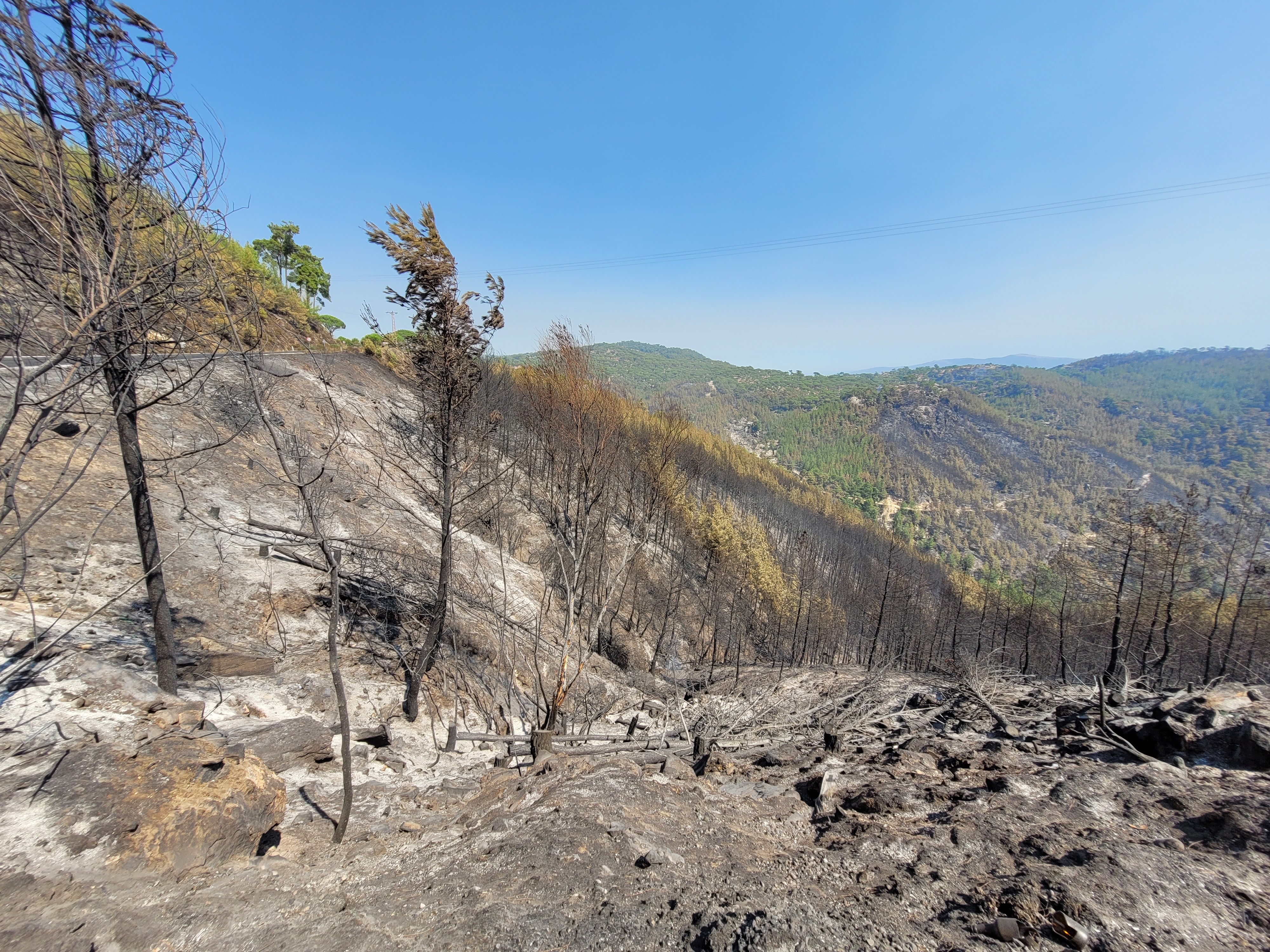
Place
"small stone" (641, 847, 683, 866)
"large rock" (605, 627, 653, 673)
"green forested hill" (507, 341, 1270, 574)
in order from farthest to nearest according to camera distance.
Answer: "green forested hill" (507, 341, 1270, 574) < "large rock" (605, 627, 653, 673) < "small stone" (641, 847, 683, 866)

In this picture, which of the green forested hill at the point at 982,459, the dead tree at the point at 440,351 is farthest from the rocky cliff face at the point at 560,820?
the green forested hill at the point at 982,459

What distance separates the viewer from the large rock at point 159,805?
3.42 meters

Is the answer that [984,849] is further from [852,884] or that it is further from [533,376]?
[533,376]

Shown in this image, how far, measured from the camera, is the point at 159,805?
12.0 ft

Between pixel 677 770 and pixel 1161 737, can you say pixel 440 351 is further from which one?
pixel 1161 737

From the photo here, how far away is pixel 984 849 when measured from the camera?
392 centimetres

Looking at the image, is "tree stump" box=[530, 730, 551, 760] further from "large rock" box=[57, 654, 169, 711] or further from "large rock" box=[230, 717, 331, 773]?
"large rock" box=[57, 654, 169, 711]

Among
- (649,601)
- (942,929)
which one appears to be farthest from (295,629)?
(649,601)

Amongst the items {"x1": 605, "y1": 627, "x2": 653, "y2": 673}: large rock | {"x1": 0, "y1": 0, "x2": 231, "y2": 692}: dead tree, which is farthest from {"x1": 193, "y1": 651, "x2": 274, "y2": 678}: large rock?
{"x1": 605, "y1": 627, "x2": 653, "y2": 673}: large rock

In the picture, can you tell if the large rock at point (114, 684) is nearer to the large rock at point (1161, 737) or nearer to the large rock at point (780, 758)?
the large rock at point (780, 758)

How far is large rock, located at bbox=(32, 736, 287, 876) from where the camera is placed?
3424mm

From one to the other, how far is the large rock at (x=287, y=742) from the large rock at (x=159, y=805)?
1.83 m

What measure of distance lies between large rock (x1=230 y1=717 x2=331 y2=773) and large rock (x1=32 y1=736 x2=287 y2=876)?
1833 millimetres

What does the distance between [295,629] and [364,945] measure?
25.5 ft
